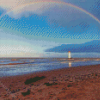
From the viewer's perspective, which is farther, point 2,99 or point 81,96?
point 2,99

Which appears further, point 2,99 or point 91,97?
point 2,99

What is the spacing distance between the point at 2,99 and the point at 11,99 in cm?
58

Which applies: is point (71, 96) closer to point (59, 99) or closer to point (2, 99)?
point (59, 99)

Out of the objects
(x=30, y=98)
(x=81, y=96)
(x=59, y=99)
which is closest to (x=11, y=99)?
(x=30, y=98)

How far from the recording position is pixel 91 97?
16.0 feet

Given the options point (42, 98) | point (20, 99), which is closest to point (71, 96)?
point (42, 98)

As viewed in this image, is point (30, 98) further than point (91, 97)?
Yes

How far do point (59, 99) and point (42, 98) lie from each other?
0.88 metres

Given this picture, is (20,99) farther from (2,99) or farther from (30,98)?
(2,99)

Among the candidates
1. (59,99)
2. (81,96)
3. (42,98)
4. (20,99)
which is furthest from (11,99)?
(81,96)

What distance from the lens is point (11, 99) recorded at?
5211 mm

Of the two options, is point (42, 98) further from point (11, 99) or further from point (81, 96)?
point (81, 96)

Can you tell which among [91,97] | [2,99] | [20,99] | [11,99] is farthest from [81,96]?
[2,99]

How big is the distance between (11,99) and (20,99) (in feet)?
1.58
